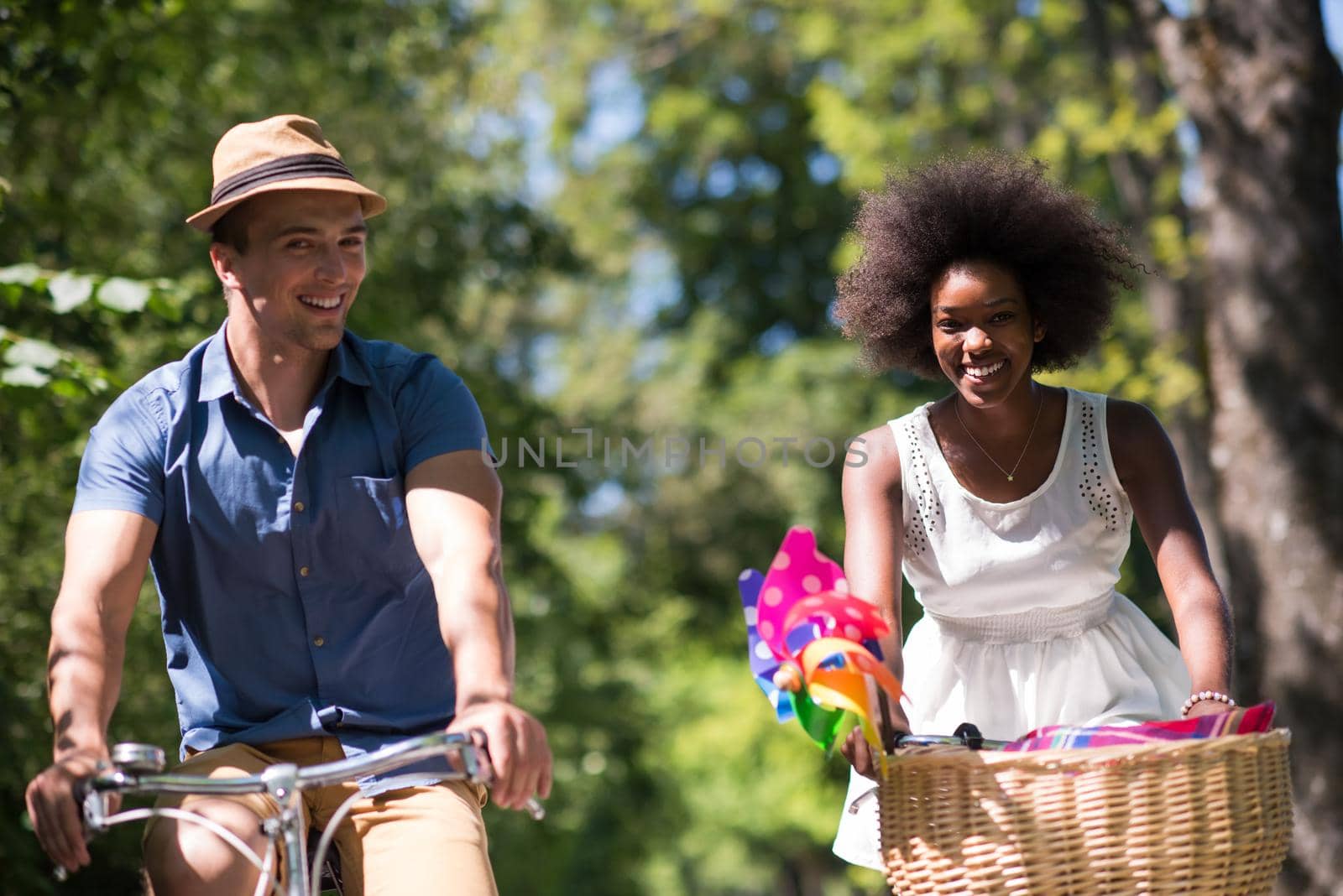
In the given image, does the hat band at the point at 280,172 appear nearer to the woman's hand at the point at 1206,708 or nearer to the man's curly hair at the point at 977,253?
the man's curly hair at the point at 977,253

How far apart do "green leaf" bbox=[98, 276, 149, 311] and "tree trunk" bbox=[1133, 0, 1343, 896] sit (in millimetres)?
4864

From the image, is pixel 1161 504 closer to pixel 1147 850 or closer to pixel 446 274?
pixel 1147 850

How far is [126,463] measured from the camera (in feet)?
11.1

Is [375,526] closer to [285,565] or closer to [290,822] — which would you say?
[285,565]

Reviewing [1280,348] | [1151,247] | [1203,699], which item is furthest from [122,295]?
[1151,247]

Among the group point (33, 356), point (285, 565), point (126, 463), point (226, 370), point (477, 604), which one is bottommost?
point (477, 604)

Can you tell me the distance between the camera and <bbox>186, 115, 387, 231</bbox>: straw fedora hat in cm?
344

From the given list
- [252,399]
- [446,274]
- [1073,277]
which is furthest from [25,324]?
[446,274]

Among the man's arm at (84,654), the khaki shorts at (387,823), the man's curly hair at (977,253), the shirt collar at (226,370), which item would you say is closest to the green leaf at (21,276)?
the shirt collar at (226,370)

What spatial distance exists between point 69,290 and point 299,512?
228cm

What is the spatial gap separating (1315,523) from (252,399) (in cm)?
534

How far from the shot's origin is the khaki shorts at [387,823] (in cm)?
313

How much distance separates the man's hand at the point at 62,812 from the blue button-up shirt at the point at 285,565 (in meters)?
0.65

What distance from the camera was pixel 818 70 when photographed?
20.5 metres
